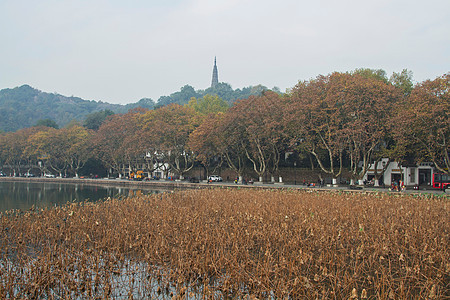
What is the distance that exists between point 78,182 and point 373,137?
49957 mm

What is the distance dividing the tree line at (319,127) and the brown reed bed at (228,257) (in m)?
18.7

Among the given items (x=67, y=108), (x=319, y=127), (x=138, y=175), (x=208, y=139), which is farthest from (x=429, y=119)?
(x=67, y=108)

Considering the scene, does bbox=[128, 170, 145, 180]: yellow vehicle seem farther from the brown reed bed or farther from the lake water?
the brown reed bed

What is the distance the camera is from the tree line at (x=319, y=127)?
3126 cm

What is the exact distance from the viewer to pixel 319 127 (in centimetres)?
3550

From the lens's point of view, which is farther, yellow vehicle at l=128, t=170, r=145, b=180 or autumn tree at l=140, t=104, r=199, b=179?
yellow vehicle at l=128, t=170, r=145, b=180

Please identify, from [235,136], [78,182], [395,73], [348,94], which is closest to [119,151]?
[78,182]

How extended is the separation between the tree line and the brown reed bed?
18674 millimetres

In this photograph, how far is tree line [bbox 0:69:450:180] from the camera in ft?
103

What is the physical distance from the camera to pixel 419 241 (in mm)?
10109

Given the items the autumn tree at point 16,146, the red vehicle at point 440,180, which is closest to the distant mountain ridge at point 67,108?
the autumn tree at point 16,146

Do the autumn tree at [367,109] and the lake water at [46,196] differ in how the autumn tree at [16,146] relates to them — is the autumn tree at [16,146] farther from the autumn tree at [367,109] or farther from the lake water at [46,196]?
the autumn tree at [367,109]

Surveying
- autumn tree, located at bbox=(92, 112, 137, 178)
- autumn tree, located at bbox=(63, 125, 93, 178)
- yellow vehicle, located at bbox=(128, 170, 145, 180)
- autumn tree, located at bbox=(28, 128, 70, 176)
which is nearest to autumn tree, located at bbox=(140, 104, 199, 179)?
autumn tree, located at bbox=(92, 112, 137, 178)

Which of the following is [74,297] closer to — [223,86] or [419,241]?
[419,241]
